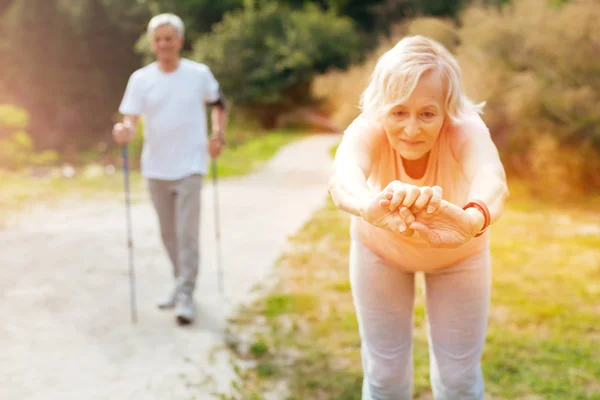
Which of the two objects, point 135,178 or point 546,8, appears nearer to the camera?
point 546,8

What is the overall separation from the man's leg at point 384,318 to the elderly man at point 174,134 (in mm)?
2129

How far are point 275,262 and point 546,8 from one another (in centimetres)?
479

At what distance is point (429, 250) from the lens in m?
2.17

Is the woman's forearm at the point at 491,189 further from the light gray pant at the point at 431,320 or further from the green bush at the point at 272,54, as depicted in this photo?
the green bush at the point at 272,54

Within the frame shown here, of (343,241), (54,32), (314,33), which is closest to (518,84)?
(343,241)

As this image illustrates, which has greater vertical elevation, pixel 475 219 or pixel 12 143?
pixel 475 219

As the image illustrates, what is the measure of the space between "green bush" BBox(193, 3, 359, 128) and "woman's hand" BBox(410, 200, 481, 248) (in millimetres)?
20197

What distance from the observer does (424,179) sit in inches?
87.5

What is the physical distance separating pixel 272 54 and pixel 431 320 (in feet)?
68.4

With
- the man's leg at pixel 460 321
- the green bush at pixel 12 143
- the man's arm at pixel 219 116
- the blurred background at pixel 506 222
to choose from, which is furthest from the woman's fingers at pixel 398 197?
the green bush at pixel 12 143

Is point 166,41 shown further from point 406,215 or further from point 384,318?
point 406,215

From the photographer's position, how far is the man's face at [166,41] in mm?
4215

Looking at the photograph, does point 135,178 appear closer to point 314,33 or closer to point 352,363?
point 352,363

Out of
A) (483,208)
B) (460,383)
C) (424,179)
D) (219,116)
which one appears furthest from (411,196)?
(219,116)
